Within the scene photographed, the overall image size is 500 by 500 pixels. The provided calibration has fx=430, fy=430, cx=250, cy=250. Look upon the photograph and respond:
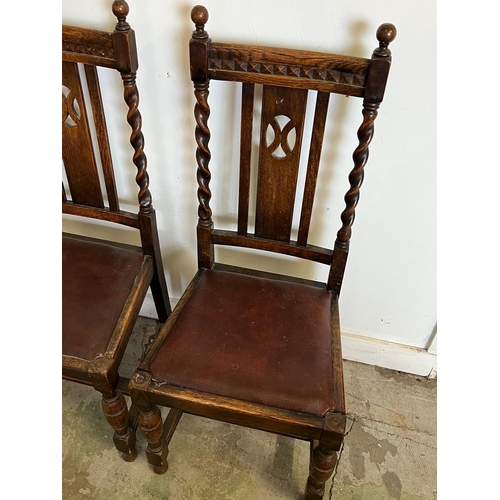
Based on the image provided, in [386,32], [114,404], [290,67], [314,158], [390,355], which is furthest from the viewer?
[390,355]

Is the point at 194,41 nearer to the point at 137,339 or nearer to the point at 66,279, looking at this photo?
the point at 66,279

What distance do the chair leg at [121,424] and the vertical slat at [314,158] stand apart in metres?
0.65

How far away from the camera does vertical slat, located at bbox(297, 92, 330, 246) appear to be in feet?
3.19

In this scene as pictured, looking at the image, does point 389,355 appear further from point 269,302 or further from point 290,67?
point 290,67

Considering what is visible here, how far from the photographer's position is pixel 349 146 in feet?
3.64

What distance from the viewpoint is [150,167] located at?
129cm

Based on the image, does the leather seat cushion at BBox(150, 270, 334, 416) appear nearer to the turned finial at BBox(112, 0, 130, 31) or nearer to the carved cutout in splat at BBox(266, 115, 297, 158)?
the carved cutout in splat at BBox(266, 115, 297, 158)

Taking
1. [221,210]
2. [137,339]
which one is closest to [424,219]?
[221,210]

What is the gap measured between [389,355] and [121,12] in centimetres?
134

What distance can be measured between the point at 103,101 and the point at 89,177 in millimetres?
211

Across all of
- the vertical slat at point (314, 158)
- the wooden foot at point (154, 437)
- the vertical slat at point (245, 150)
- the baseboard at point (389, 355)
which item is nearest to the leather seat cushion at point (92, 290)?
the wooden foot at point (154, 437)

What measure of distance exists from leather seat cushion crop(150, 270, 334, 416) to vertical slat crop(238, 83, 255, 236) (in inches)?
7.2

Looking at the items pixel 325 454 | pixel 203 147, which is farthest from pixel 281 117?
pixel 325 454

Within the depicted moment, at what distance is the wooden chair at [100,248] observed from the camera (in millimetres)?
998
